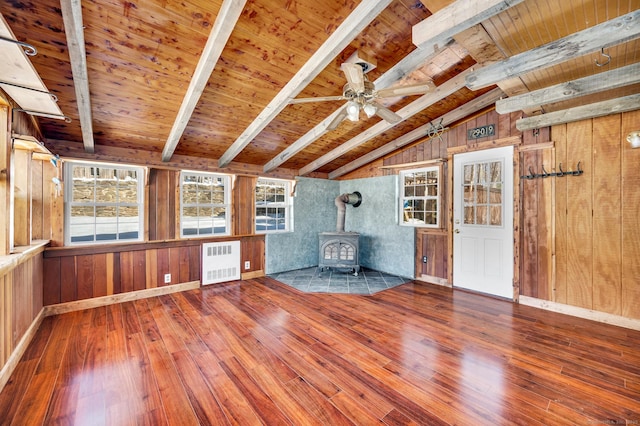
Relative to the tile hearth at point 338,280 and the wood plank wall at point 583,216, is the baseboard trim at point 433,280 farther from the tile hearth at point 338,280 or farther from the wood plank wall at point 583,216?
the wood plank wall at point 583,216

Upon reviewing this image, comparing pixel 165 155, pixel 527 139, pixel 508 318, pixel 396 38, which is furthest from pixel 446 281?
pixel 165 155

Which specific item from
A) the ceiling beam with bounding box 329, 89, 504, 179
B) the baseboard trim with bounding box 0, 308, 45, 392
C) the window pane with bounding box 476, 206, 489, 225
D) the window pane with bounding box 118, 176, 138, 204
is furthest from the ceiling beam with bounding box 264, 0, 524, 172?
the baseboard trim with bounding box 0, 308, 45, 392

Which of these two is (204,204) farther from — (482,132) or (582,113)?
(582,113)

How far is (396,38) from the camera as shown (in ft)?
8.57

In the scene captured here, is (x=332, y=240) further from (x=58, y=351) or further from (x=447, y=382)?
(x=58, y=351)

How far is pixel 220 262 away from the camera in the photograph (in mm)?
4715

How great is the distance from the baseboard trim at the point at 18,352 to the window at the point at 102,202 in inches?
40.6

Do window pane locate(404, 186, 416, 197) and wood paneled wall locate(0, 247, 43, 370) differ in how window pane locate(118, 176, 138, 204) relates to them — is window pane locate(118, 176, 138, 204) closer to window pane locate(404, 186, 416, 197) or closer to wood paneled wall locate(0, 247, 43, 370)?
wood paneled wall locate(0, 247, 43, 370)

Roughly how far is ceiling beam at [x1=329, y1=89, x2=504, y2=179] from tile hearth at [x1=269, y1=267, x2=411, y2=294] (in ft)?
7.51

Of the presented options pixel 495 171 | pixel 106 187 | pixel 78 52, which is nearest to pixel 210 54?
pixel 78 52

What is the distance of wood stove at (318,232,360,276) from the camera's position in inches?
207

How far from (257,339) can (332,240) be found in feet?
9.31

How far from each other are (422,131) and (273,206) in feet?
10.5

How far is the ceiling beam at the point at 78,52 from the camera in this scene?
1.74 m
